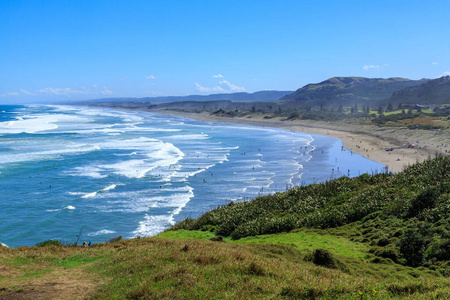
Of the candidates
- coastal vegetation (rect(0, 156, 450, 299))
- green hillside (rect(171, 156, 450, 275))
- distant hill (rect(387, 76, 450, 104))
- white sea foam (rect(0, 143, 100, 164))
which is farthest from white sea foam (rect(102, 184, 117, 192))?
distant hill (rect(387, 76, 450, 104))

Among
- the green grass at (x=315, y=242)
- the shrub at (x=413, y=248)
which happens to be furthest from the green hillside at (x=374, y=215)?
the green grass at (x=315, y=242)

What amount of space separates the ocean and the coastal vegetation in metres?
8.20

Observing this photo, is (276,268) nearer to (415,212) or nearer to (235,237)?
(235,237)

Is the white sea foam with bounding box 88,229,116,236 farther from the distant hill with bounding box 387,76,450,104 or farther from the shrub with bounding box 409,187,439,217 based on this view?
the distant hill with bounding box 387,76,450,104

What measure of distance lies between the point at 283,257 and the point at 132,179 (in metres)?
33.1

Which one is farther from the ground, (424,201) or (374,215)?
(424,201)

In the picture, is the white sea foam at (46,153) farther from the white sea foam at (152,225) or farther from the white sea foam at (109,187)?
the white sea foam at (152,225)

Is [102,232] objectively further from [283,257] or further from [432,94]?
[432,94]

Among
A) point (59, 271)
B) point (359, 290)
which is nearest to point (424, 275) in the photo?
point (359, 290)

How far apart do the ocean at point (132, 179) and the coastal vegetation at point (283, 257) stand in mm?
8200

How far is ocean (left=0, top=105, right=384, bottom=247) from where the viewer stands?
102 ft

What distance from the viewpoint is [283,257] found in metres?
15.9

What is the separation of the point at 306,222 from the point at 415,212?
686 centimetres

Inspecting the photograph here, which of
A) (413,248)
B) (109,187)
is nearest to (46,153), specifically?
(109,187)
